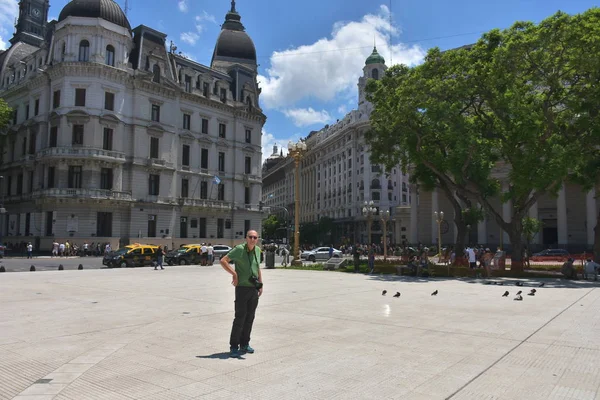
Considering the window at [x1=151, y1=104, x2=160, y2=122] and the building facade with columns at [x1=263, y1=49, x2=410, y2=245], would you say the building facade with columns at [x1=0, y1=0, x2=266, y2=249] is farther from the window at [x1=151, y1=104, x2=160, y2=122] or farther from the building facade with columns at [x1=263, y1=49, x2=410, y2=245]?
the building facade with columns at [x1=263, y1=49, x2=410, y2=245]

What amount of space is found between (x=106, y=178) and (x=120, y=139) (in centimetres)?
441

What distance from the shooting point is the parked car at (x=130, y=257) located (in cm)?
3291

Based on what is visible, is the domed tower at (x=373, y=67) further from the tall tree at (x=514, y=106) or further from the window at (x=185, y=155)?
the tall tree at (x=514, y=106)

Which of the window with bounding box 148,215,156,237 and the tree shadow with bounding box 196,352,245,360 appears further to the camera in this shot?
the window with bounding box 148,215,156,237

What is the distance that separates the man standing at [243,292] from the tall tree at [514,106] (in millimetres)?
18197

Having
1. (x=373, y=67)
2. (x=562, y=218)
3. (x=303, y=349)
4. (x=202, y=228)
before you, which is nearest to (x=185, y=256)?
(x=202, y=228)

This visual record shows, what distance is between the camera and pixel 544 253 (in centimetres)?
4594

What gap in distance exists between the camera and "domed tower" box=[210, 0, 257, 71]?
222 ft

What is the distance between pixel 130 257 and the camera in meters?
34.0

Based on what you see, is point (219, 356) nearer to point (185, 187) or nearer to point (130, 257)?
point (130, 257)

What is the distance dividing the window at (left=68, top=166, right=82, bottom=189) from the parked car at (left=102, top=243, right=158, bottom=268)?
1585cm

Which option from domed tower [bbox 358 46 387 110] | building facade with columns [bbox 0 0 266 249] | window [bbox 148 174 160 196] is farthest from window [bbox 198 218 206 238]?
domed tower [bbox 358 46 387 110]

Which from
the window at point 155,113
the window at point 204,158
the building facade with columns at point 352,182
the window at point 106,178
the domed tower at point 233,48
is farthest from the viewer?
the building facade with columns at point 352,182

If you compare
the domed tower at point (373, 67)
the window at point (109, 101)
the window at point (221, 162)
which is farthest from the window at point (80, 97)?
the domed tower at point (373, 67)
